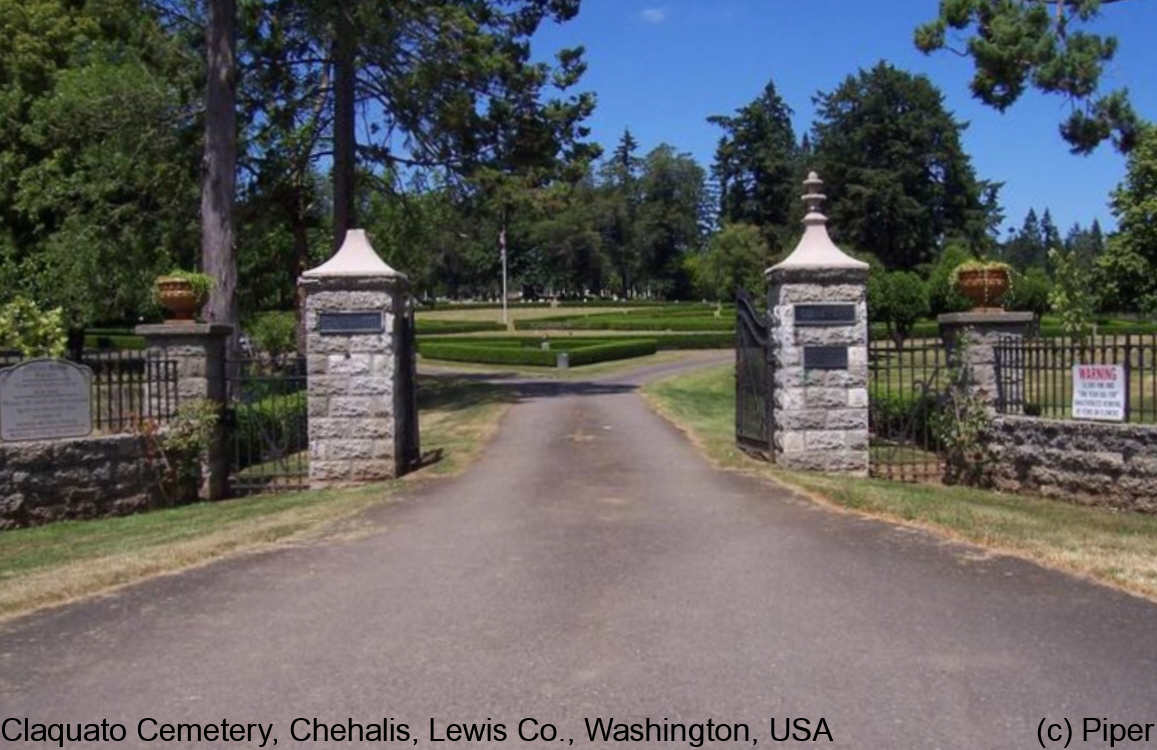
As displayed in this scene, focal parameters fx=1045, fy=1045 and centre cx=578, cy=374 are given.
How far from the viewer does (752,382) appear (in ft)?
44.1

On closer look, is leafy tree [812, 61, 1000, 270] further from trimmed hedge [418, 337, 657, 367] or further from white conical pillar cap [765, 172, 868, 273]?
white conical pillar cap [765, 172, 868, 273]

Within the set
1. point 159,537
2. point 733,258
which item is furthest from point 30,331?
point 733,258

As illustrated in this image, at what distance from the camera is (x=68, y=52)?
3238 cm

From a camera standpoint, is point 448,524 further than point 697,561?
Yes

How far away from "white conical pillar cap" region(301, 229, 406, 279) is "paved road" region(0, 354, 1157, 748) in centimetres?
391

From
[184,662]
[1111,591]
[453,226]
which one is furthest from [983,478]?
[453,226]

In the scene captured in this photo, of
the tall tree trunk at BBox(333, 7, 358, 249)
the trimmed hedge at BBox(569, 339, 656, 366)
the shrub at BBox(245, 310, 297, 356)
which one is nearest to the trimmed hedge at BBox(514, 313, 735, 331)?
the trimmed hedge at BBox(569, 339, 656, 366)

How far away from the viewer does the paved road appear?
461cm

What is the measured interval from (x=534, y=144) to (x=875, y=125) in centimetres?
5520

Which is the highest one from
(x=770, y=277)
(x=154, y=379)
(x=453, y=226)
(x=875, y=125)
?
(x=875, y=125)

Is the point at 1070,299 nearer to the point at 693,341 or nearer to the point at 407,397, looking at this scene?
the point at 407,397

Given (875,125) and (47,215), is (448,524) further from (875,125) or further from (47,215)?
(875,125)

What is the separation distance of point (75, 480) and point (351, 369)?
123 inches

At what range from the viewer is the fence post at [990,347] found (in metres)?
11.8
